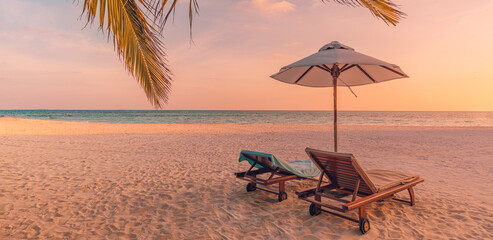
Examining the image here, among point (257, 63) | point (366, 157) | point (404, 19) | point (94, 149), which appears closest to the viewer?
point (404, 19)

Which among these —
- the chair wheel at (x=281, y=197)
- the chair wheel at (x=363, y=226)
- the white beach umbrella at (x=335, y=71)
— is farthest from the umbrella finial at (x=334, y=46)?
the chair wheel at (x=363, y=226)

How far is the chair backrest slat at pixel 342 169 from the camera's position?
3494mm

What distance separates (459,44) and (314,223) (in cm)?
1327

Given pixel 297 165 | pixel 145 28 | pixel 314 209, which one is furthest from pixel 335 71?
pixel 145 28

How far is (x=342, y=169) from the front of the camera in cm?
373

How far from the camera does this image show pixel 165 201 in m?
4.59

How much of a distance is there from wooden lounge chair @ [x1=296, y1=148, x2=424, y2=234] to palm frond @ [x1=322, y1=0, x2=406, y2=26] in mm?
1718

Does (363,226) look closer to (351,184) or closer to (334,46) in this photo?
(351,184)

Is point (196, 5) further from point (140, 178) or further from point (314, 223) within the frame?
point (140, 178)

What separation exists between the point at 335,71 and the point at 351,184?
8.02ft

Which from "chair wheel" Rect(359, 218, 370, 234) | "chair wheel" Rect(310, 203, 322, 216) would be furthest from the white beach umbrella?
"chair wheel" Rect(359, 218, 370, 234)

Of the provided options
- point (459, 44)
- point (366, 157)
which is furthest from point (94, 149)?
point (459, 44)

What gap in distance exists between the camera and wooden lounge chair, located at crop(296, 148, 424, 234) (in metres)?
3.47

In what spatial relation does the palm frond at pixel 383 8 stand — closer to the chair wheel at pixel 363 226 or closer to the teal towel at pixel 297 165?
the chair wheel at pixel 363 226
